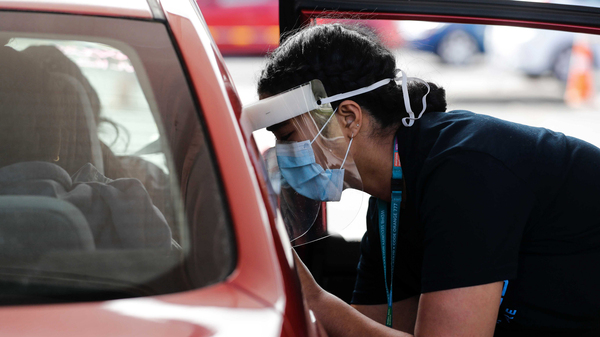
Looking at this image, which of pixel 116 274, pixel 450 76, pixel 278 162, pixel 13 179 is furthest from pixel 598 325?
pixel 450 76

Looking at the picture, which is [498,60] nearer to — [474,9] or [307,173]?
[474,9]

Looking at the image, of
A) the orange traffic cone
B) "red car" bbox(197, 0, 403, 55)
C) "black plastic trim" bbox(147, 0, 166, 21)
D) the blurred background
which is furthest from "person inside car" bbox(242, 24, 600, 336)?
the orange traffic cone

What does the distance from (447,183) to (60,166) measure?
868 mm

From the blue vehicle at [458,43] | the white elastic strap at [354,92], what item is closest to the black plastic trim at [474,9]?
the white elastic strap at [354,92]

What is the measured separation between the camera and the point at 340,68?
148cm

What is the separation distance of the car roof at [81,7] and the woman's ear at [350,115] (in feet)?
2.09

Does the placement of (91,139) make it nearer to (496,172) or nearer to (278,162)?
(278,162)

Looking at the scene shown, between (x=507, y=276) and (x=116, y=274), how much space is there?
0.92 metres

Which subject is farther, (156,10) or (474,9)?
(474,9)

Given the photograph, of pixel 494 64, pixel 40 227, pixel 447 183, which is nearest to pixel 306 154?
pixel 447 183

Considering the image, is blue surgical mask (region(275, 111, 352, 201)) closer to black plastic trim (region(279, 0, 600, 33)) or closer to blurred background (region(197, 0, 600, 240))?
black plastic trim (region(279, 0, 600, 33))

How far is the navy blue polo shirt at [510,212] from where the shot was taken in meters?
1.25

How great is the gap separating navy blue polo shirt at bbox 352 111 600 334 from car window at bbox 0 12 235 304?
2.21 ft

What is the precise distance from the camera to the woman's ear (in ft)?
4.85
